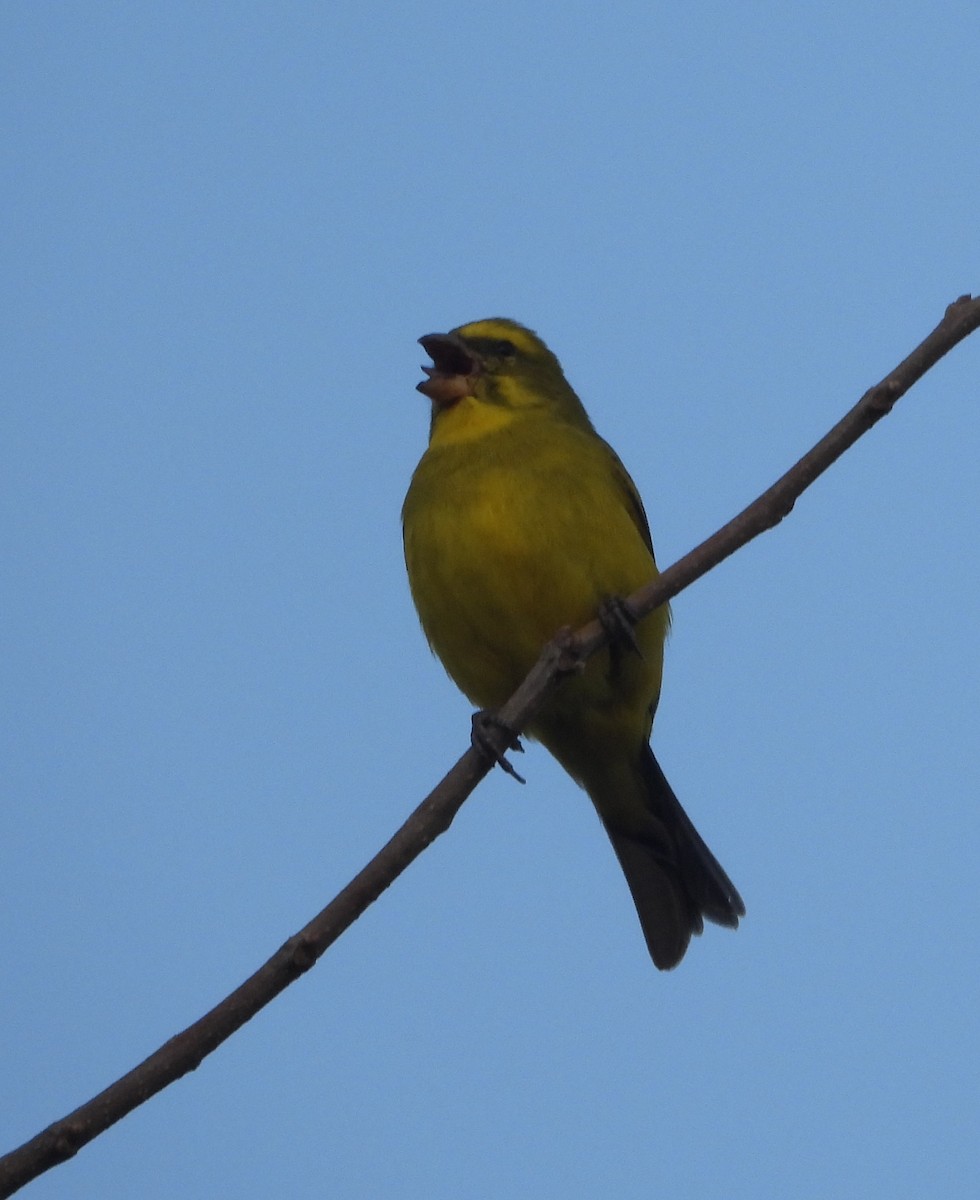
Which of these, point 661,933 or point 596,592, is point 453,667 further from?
point 661,933

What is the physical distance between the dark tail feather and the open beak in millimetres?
1447

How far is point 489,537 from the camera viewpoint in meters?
4.93

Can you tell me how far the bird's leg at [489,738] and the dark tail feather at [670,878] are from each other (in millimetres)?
905

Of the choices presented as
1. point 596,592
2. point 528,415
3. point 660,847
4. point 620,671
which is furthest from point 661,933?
point 528,415

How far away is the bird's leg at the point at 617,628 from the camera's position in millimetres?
4387

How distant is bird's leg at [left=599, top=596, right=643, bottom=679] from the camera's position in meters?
4.39

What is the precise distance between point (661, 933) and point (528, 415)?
1.86 metres

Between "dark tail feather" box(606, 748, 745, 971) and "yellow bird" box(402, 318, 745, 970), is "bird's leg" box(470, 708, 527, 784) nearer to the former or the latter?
"yellow bird" box(402, 318, 745, 970)

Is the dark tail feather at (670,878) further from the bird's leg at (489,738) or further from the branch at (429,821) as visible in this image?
the branch at (429,821)

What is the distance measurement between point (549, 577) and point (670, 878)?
1.34 m

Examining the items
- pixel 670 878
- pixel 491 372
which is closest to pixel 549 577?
pixel 491 372

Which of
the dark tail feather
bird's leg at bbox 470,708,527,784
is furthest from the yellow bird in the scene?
bird's leg at bbox 470,708,527,784

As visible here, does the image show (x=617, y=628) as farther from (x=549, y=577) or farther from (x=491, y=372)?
(x=491, y=372)

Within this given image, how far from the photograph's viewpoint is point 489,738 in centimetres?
417
